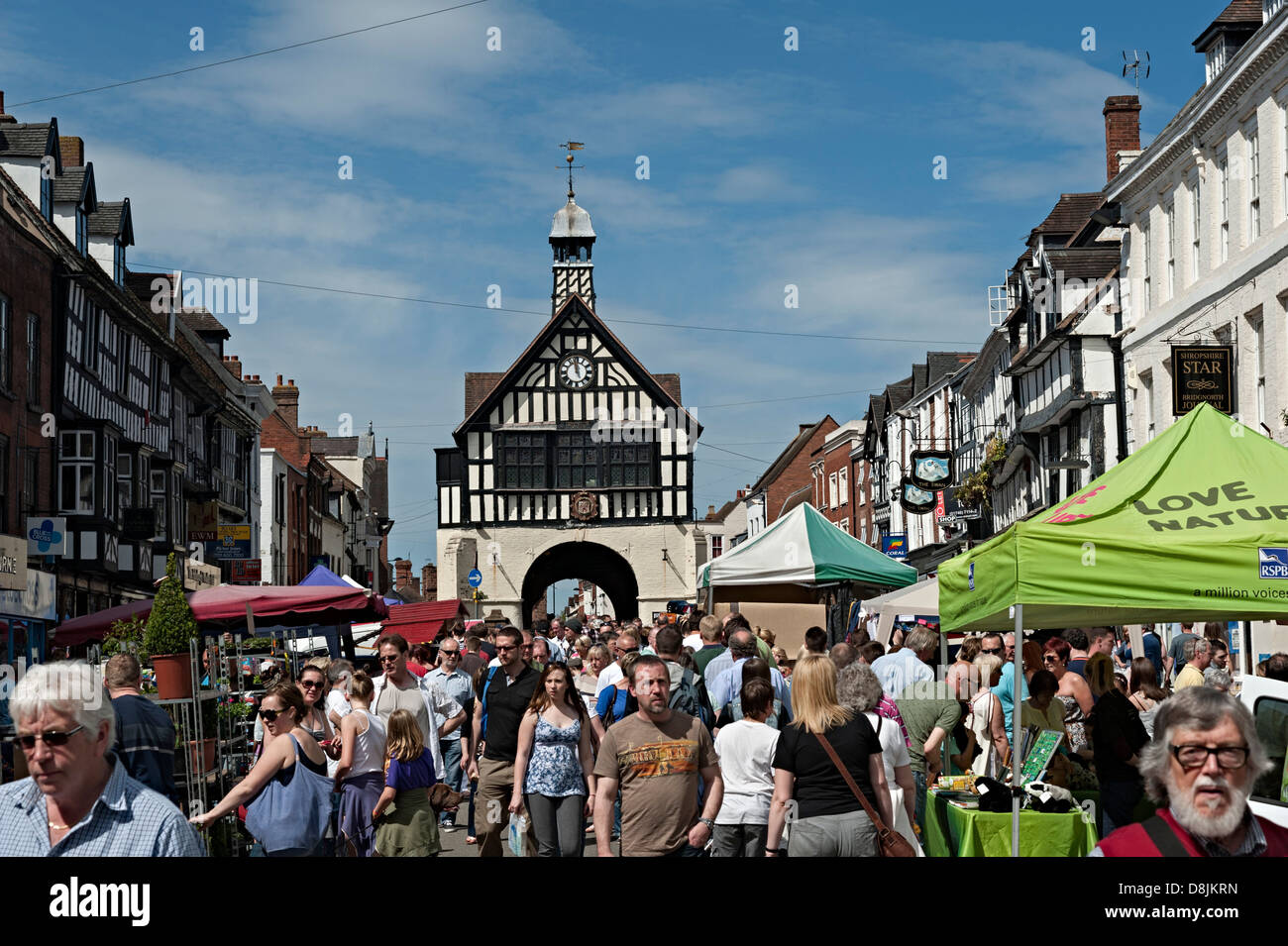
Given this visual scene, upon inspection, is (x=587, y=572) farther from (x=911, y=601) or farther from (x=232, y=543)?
(x=911, y=601)

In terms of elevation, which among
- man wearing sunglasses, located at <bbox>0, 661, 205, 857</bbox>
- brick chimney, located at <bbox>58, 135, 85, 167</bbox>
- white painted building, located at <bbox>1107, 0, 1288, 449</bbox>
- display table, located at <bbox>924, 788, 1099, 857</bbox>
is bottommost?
display table, located at <bbox>924, 788, 1099, 857</bbox>

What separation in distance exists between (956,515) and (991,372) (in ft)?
16.9

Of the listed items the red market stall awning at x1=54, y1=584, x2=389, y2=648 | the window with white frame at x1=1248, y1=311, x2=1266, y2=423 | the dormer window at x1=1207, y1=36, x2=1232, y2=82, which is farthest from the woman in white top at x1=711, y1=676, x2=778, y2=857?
the dormer window at x1=1207, y1=36, x2=1232, y2=82

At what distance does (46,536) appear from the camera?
26641 mm

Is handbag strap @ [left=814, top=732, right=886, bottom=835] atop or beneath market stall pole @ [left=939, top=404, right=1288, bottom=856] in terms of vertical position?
beneath

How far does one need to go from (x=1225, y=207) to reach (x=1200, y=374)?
3.24 m

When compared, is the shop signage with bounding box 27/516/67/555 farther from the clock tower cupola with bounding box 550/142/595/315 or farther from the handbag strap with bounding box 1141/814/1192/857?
the clock tower cupola with bounding box 550/142/595/315

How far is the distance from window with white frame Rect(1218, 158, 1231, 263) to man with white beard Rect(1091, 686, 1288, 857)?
72.8ft

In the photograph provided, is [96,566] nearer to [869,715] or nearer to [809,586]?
[809,586]

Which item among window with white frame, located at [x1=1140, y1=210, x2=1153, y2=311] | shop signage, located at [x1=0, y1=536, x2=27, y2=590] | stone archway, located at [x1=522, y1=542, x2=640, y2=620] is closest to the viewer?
shop signage, located at [x1=0, y1=536, x2=27, y2=590]

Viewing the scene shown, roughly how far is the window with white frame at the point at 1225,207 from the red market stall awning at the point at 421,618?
47.0ft

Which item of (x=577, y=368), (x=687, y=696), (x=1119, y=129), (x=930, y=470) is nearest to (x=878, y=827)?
(x=687, y=696)

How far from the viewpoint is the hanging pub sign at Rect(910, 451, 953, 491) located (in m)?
44.4

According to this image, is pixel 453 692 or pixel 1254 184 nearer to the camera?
pixel 453 692
